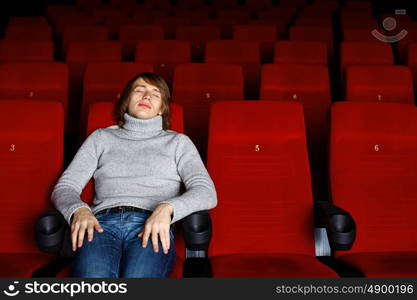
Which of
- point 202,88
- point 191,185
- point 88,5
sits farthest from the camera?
point 88,5

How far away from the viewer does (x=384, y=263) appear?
2.62ft

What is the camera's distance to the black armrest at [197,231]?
2.24ft

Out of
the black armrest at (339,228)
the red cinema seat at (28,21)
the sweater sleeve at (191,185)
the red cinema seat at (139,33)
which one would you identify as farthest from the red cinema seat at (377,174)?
the red cinema seat at (28,21)

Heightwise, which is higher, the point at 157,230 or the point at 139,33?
the point at 139,33

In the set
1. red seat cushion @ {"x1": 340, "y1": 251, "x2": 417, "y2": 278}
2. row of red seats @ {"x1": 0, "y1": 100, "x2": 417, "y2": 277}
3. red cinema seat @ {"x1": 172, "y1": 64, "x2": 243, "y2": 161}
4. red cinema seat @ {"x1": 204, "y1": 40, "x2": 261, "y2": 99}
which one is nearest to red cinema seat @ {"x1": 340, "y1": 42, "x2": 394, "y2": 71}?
red cinema seat @ {"x1": 204, "y1": 40, "x2": 261, "y2": 99}

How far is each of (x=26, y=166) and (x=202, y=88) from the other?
0.60 m

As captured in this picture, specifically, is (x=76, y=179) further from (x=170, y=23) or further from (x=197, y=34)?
(x=170, y=23)

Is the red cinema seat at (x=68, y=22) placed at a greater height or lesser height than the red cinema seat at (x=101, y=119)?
greater

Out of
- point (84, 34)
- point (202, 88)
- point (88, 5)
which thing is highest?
point (88, 5)

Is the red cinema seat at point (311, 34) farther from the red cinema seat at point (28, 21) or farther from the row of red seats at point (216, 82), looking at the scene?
the red cinema seat at point (28, 21)

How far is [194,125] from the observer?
1324mm

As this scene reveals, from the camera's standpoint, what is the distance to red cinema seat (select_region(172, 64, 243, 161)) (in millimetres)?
1349

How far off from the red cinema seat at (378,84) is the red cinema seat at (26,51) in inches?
43.1

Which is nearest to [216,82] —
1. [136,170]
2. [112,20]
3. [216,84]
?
[216,84]
